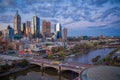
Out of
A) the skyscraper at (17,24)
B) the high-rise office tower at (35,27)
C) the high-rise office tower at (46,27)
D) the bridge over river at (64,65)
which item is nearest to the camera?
the bridge over river at (64,65)

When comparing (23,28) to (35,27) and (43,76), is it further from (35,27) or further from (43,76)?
(43,76)

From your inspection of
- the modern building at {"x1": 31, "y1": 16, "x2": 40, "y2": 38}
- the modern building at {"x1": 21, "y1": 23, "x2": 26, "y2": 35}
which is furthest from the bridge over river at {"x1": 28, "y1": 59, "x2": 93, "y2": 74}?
the modern building at {"x1": 21, "y1": 23, "x2": 26, "y2": 35}

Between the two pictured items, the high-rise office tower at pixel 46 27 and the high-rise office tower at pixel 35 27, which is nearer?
the high-rise office tower at pixel 35 27

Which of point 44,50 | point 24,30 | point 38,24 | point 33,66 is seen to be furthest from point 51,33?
point 33,66

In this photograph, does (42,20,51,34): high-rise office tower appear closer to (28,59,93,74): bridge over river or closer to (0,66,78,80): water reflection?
(28,59,93,74): bridge over river

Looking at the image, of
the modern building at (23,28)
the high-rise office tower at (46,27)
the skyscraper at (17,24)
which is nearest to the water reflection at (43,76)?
the skyscraper at (17,24)

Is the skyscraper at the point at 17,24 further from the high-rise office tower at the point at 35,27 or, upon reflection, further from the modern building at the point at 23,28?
the high-rise office tower at the point at 35,27

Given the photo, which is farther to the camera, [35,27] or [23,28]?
[23,28]

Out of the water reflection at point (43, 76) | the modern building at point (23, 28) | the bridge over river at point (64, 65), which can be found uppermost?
the modern building at point (23, 28)

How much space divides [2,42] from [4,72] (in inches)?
223

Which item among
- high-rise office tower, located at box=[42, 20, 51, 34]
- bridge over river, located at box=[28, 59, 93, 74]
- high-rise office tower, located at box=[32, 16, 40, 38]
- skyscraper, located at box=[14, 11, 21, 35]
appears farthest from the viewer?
high-rise office tower, located at box=[42, 20, 51, 34]

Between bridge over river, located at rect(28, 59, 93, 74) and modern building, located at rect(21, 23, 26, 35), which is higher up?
modern building, located at rect(21, 23, 26, 35)

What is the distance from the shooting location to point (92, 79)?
267 centimetres

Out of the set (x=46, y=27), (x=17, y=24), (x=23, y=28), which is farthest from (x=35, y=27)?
(x=17, y=24)
